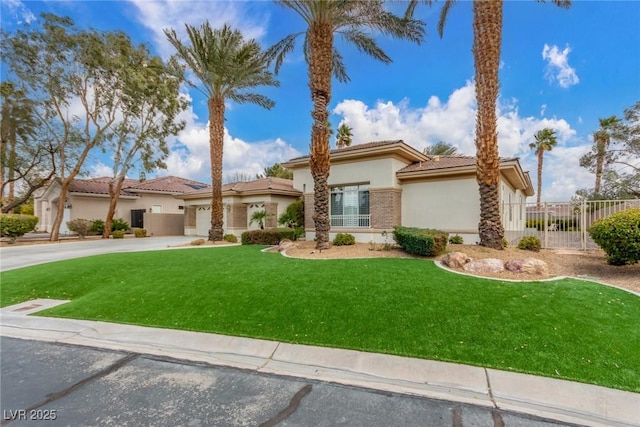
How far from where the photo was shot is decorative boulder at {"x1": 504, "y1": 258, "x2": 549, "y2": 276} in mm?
8219

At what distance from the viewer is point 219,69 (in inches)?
706

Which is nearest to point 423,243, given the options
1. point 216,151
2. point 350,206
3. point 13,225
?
point 350,206

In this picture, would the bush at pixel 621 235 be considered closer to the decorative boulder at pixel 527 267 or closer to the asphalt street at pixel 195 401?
the decorative boulder at pixel 527 267

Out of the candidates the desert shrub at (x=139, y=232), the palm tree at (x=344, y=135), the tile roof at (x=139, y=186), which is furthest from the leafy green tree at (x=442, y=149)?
the desert shrub at (x=139, y=232)

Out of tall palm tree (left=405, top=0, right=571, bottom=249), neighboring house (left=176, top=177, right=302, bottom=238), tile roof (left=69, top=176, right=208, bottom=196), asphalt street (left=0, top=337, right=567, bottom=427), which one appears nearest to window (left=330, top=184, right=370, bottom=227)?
tall palm tree (left=405, top=0, right=571, bottom=249)

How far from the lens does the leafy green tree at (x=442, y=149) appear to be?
33.9 metres

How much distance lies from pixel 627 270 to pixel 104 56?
100.0ft

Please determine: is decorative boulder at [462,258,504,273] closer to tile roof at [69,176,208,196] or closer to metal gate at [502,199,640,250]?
metal gate at [502,199,640,250]

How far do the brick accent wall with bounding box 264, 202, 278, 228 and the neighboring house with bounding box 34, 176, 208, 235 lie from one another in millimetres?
13518

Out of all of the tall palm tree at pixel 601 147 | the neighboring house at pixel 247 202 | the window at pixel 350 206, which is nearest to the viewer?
the window at pixel 350 206

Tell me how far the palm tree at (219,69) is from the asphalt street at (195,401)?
15.4 meters

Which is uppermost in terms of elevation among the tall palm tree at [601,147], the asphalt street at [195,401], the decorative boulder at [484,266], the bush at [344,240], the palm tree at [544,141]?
the palm tree at [544,141]

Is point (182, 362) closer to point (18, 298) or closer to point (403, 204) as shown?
point (18, 298)

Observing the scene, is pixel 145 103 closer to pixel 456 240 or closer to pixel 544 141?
pixel 456 240
